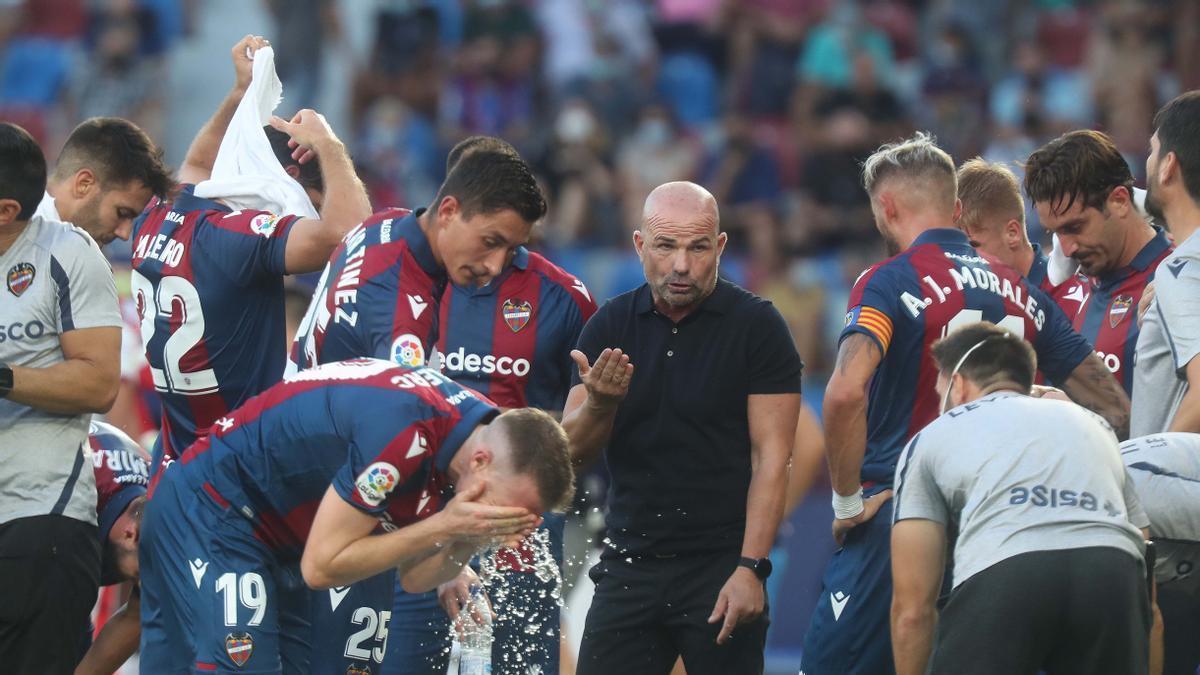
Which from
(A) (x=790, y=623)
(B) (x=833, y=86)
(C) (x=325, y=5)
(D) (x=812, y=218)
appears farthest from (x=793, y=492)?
(C) (x=325, y=5)

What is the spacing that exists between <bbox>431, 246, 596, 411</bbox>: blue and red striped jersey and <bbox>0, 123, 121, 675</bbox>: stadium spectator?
5.72ft

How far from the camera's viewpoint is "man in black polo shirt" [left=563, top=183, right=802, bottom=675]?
7.17 meters

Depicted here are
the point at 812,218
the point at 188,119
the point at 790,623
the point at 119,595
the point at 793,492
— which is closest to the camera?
the point at 793,492

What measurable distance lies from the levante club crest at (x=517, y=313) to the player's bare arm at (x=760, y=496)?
1.44 meters

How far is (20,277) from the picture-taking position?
22.7ft

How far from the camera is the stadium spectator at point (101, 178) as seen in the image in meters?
7.86

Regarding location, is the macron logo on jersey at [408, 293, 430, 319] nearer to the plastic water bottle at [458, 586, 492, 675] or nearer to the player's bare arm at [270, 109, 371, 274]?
the player's bare arm at [270, 109, 371, 274]

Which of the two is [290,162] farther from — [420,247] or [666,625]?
[666,625]

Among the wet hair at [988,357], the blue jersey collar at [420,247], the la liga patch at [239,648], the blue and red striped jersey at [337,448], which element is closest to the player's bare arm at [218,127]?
the blue jersey collar at [420,247]

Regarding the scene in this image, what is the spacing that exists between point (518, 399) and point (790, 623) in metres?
5.31

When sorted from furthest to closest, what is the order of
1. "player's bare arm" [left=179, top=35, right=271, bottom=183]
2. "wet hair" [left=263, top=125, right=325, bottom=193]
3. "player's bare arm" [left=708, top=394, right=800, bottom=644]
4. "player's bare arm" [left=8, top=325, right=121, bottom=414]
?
"player's bare arm" [left=179, top=35, right=271, bottom=183] < "wet hair" [left=263, top=125, right=325, bottom=193] < "player's bare arm" [left=708, top=394, right=800, bottom=644] < "player's bare arm" [left=8, top=325, right=121, bottom=414]

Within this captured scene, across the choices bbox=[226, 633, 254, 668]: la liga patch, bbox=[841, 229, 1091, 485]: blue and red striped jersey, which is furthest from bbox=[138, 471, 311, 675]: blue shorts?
bbox=[841, 229, 1091, 485]: blue and red striped jersey

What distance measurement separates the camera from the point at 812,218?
16.3 m

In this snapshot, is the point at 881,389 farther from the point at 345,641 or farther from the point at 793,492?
the point at 793,492
